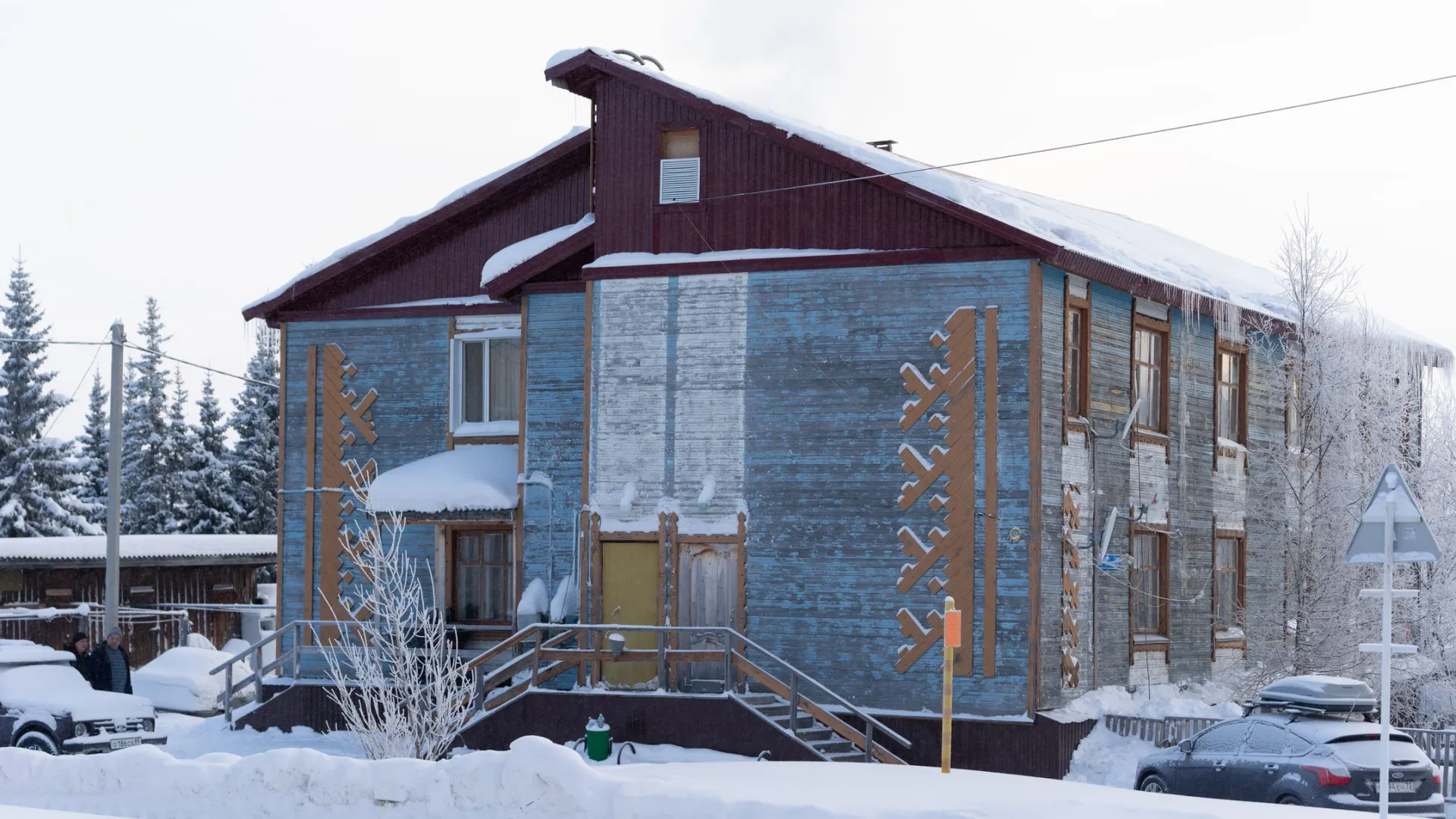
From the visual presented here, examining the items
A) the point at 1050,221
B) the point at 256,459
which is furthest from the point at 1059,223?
the point at 256,459

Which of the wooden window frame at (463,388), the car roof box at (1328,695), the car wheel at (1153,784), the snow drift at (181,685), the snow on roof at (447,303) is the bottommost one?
the snow drift at (181,685)

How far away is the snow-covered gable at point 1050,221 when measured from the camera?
2100cm

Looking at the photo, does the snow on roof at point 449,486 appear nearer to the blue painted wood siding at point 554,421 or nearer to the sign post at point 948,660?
the blue painted wood siding at point 554,421

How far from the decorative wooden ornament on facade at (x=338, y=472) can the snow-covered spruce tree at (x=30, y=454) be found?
31632 mm

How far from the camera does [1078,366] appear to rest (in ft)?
72.7

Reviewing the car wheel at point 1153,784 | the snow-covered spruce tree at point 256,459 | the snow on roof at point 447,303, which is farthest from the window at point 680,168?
the snow-covered spruce tree at point 256,459

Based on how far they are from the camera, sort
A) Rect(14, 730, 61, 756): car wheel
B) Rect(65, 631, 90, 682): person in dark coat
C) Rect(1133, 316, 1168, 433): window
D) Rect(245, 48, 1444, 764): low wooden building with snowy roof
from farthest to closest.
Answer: Rect(1133, 316, 1168, 433): window < Rect(65, 631, 90, 682): person in dark coat < Rect(14, 730, 61, 756): car wheel < Rect(245, 48, 1444, 764): low wooden building with snowy roof

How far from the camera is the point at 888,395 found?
21.3 metres

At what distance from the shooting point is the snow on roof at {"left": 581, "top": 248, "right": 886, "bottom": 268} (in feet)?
71.7

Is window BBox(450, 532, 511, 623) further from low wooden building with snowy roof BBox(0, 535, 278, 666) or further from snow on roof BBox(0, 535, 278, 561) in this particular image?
snow on roof BBox(0, 535, 278, 561)

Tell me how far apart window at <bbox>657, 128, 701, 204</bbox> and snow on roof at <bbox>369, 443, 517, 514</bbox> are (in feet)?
15.6

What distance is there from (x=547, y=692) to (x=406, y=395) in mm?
6395

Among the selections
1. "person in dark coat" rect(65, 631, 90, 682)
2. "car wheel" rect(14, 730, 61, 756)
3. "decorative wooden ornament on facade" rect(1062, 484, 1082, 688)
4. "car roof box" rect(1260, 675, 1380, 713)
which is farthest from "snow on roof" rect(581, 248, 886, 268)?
"car wheel" rect(14, 730, 61, 756)

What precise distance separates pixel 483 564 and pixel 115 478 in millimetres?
6801
